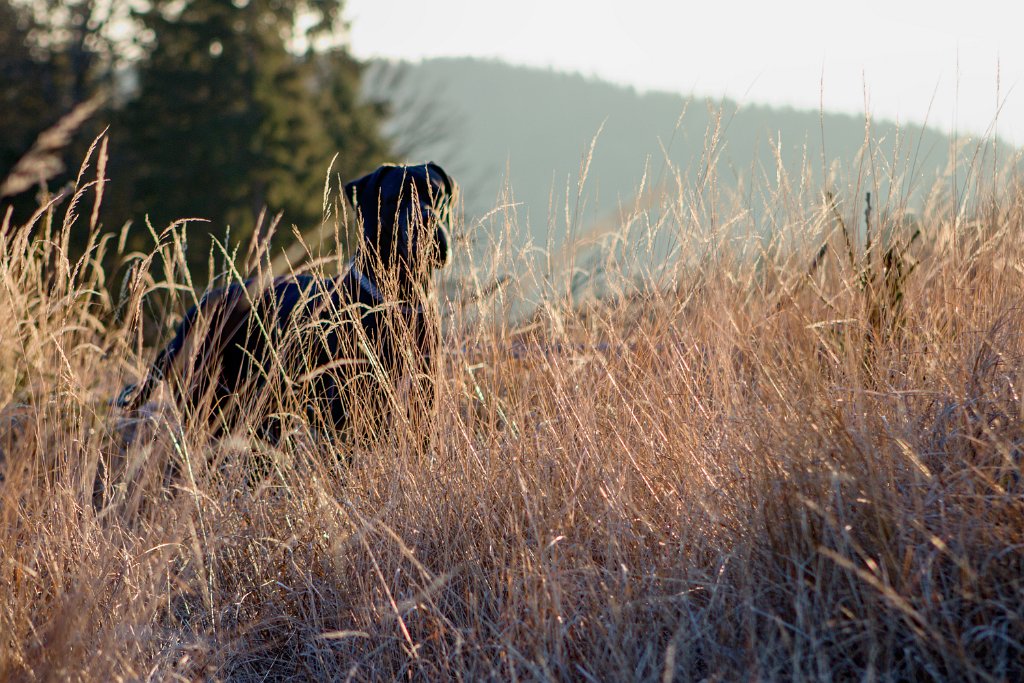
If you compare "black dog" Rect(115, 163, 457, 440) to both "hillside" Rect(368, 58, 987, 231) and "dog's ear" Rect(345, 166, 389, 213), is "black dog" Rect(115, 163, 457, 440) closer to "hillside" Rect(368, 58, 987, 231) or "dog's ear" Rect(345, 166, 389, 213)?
"dog's ear" Rect(345, 166, 389, 213)

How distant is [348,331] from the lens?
96.4 inches

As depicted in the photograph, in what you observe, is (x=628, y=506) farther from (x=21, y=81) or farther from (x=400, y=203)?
(x=21, y=81)

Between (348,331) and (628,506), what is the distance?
41.7 inches

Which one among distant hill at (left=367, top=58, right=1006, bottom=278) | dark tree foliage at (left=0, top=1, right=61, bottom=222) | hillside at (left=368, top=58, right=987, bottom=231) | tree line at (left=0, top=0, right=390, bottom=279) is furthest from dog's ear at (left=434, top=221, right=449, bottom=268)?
dark tree foliage at (left=0, top=1, right=61, bottom=222)

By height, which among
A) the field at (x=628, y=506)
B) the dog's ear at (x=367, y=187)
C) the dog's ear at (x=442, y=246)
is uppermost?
the dog's ear at (x=367, y=187)

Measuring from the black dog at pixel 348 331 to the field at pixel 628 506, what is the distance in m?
0.13

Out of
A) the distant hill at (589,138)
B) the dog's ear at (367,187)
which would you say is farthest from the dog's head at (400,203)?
the distant hill at (589,138)

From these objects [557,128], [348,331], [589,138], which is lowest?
[348,331]

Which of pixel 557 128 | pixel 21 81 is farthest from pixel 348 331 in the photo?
pixel 557 128

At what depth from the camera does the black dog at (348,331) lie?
6.87 feet

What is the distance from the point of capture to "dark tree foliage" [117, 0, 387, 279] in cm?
1423

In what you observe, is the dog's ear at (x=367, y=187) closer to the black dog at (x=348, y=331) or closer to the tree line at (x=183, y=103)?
the black dog at (x=348, y=331)

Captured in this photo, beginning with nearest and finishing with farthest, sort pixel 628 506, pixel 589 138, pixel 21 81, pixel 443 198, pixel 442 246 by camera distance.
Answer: pixel 628 506
pixel 589 138
pixel 443 198
pixel 442 246
pixel 21 81

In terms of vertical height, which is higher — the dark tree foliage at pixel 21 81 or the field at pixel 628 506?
the dark tree foliage at pixel 21 81
